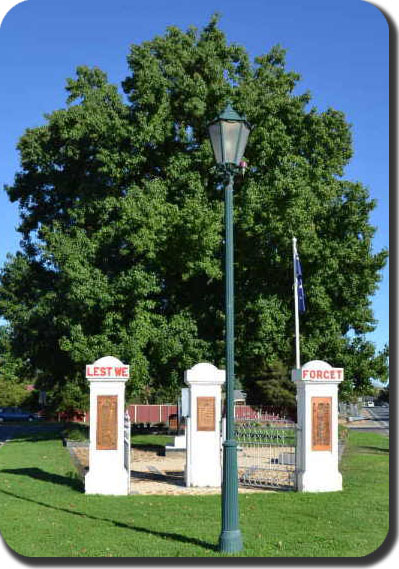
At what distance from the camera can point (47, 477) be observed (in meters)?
15.9

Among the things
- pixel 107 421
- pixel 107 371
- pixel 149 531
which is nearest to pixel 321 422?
pixel 107 421

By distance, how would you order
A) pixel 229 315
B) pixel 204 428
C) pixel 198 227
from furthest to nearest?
pixel 198 227 → pixel 204 428 → pixel 229 315

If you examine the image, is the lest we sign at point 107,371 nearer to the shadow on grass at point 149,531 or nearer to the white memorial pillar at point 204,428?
the white memorial pillar at point 204,428

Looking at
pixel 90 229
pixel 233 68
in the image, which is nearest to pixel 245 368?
pixel 90 229

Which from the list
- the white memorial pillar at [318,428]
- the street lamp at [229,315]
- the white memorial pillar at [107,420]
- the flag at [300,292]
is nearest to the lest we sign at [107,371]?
the white memorial pillar at [107,420]

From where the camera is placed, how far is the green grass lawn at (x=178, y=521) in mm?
8930

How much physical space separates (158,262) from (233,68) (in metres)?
8.30

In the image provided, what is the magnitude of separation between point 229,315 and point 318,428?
5892mm

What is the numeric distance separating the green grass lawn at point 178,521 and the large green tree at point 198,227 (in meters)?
8.64

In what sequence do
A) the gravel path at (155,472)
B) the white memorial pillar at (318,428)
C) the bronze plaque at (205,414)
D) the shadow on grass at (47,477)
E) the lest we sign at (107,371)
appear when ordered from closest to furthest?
the lest we sign at (107,371) < the white memorial pillar at (318,428) < the gravel path at (155,472) < the shadow on grass at (47,477) < the bronze plaque at (205,414)

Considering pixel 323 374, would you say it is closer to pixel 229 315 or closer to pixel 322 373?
pixel 322 373

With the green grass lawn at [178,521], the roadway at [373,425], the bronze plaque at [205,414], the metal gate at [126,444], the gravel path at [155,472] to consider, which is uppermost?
the bronze plaque at [205,414]

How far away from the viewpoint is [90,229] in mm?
26203

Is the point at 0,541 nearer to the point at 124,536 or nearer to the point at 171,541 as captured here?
the point at 124,536
